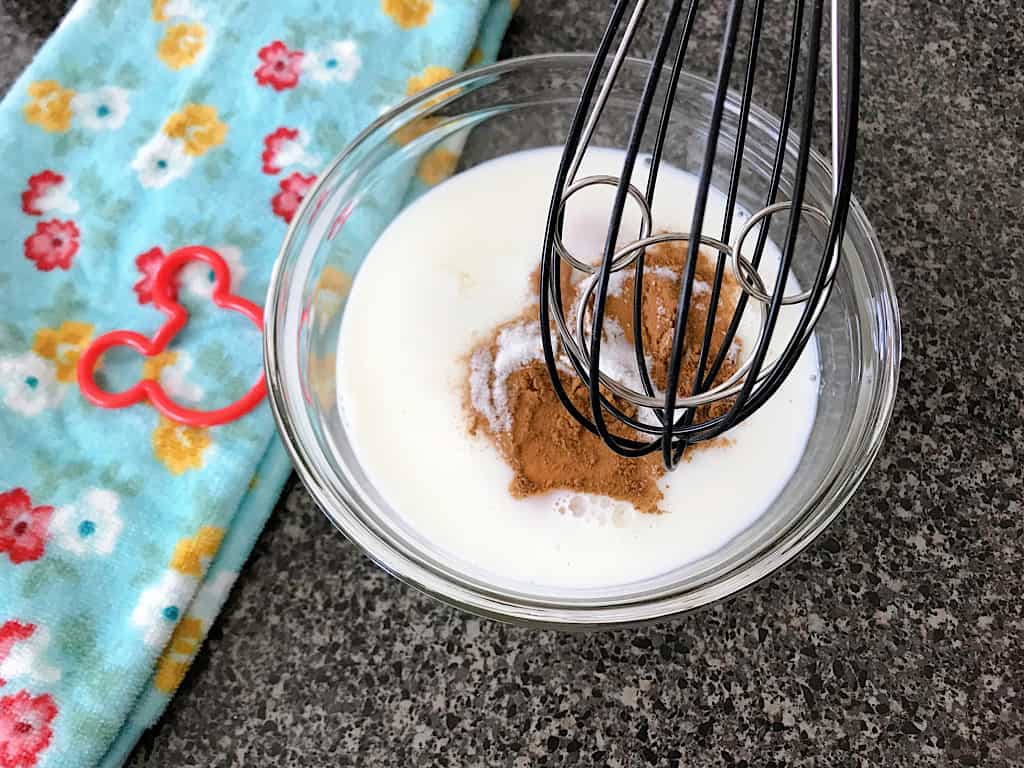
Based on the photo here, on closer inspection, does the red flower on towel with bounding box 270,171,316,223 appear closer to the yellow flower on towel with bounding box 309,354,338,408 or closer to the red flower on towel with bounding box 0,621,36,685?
the yellow flower on towel with bounding box 309,354,338,408

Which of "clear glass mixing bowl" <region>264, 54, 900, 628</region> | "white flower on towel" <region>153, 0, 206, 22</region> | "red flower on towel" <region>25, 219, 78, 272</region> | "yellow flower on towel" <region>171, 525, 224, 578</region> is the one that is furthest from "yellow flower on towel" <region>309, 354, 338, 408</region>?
"white flower on towel" <region>153, 0, 206, 22</region>

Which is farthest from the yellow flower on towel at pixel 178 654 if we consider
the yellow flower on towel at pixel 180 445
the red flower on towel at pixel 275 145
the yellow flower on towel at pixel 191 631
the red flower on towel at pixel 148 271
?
the red flower on towel at pixel 275 145

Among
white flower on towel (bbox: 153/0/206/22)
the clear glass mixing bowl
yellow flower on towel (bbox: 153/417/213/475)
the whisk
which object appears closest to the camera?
the whisk

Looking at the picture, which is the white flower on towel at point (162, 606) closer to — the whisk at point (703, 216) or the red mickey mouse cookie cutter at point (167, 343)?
the red mickey mouse cookie cutter at point (167, 343)

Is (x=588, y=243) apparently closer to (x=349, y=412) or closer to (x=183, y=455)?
(x=349, y=412)

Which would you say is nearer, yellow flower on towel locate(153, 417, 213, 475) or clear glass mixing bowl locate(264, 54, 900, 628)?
clear glass mixing bowl locate(264, 54, 900, 628)

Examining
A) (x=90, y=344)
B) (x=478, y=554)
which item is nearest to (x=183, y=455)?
(x=90, y=344)

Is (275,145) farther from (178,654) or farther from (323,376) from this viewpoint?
(178,654)
